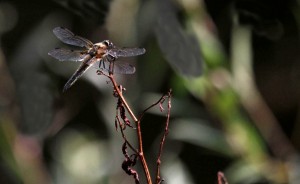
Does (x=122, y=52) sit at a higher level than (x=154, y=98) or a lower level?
higher

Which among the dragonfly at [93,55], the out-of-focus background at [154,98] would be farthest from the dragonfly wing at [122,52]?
the out-of-focus background at [154,98]

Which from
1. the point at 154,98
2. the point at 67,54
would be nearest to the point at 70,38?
the point at 67,54

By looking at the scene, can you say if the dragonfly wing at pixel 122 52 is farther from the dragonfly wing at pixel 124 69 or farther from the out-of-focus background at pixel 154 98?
the out-of-focus background at pixel 154 98

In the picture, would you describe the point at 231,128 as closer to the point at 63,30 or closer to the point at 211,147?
the point at 211,147

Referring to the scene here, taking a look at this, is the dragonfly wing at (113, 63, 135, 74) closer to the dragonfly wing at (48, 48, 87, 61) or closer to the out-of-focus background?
the dragonfly wing at (48, 48, 87, 61)

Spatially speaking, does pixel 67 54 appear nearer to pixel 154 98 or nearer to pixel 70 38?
pixel 70 38

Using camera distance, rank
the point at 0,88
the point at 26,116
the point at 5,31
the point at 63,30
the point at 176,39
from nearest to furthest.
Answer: the point at 63,30
the point at 176,39
the point at 26,116
the point at 0,88
the point at 5,31

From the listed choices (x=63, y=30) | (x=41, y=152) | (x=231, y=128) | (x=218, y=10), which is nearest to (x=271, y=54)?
(x=218, y=10)

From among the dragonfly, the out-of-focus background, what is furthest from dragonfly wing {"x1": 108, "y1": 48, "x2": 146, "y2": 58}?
the out-of-focus background
